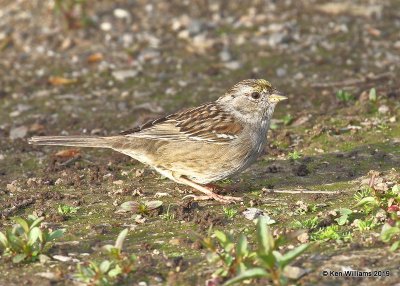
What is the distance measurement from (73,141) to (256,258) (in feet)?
8.02

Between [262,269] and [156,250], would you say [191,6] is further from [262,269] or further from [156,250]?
[262,269]

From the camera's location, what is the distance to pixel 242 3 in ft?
38.1

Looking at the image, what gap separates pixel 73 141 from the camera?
648 centimetres

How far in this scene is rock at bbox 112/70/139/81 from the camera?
984 cm

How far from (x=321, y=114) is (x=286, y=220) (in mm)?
2944

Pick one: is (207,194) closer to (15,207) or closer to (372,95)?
(15,207)

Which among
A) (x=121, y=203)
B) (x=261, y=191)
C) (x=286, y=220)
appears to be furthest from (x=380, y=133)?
(x=121, y=203)

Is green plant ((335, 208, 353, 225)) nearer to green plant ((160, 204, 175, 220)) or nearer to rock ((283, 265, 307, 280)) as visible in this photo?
rock ((283, 265, 307, 280))

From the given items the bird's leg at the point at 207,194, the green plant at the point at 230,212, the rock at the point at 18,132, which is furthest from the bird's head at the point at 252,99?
the rock at the point at 18,132

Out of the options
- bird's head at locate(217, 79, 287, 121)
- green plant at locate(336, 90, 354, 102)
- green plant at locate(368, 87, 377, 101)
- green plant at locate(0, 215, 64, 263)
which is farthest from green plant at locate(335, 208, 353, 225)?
green plant at locate(336, 90, 354, 102)

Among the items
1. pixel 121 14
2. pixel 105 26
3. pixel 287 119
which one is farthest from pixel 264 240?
pixel 121 14

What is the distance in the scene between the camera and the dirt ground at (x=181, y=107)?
5.23 m

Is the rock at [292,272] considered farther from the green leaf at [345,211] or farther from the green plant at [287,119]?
the green plant at [287,119]

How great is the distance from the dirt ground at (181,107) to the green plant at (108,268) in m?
0.10
